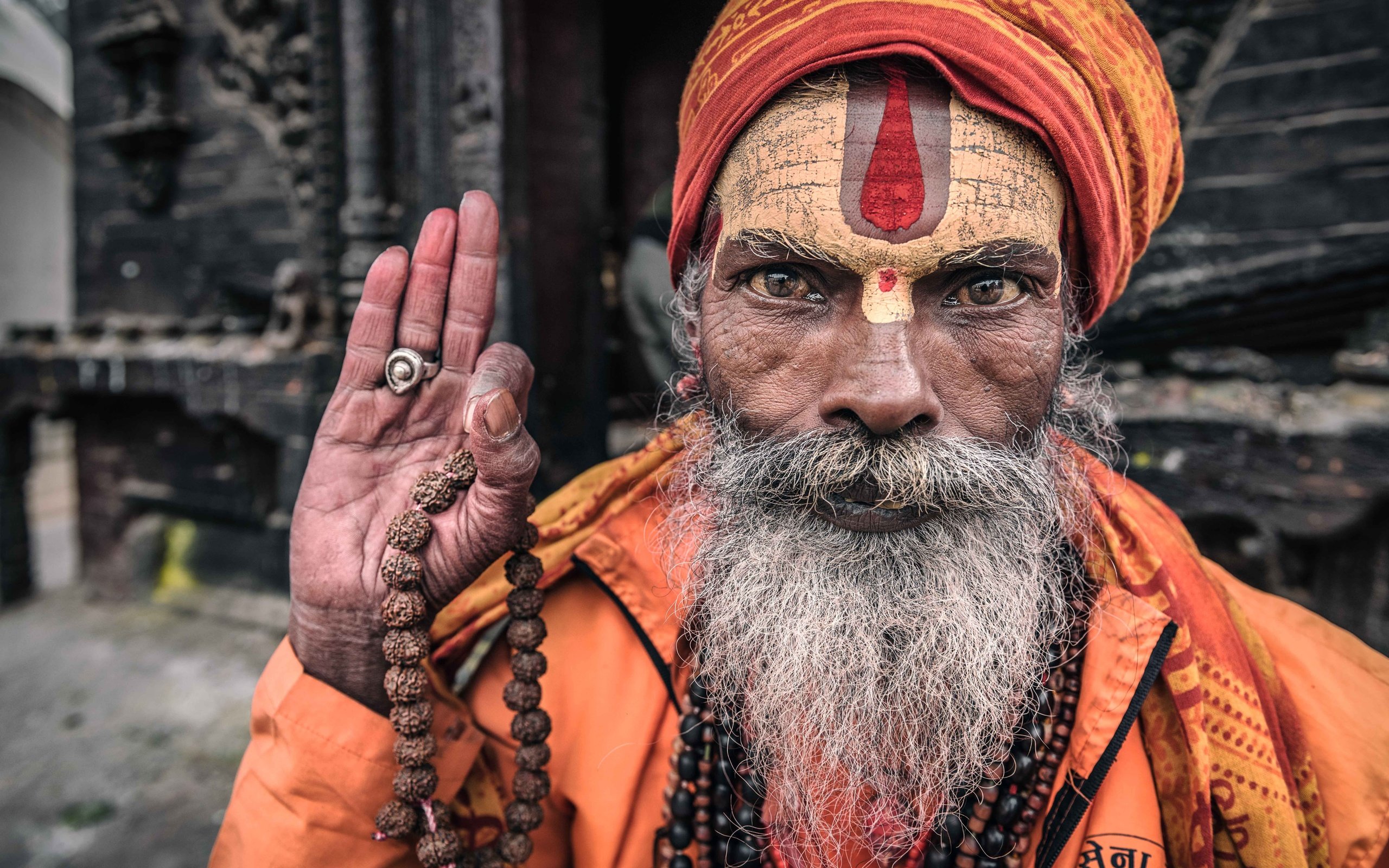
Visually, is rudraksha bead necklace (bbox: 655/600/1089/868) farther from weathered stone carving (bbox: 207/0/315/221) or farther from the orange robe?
weathered stone carving (bbox: 207/0/315/221)

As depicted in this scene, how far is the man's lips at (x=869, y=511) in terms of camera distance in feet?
4.12

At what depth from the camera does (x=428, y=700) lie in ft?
4.22

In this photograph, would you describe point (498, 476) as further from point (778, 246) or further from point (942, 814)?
point (942, 814)

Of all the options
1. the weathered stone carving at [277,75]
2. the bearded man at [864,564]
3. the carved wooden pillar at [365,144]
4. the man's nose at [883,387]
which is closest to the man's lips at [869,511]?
the bearded man at [864,564]

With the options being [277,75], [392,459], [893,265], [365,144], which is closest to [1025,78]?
[893,265]

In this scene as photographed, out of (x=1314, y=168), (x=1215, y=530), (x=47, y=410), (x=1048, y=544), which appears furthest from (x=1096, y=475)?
(x=47, y=410)

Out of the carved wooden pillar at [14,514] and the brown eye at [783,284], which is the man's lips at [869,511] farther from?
the carved wooden pillar at [14,514]

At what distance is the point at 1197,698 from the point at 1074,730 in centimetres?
21

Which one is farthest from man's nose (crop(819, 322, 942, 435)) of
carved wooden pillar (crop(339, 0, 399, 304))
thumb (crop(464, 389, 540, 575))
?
carved wooden pillar (crop(339, 0, 399, 304))

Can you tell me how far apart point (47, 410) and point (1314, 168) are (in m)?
6.04

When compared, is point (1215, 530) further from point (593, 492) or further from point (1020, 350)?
point (593, 492)

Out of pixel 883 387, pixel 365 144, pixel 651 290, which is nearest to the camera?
pixel 883 387

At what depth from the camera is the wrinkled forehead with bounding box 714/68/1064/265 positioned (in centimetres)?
121

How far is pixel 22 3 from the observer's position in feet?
39.1
